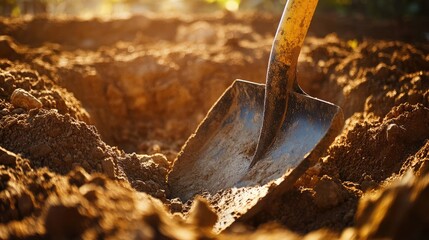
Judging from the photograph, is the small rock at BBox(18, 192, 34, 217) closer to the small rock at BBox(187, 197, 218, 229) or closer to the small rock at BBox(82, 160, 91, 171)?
the small rock at BBox(82, 160, 91, 171)

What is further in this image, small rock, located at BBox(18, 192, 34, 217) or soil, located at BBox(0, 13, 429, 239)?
small rock, located at BBox(18, 192, 34, 217)

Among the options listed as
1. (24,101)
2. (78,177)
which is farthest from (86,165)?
(24,101)

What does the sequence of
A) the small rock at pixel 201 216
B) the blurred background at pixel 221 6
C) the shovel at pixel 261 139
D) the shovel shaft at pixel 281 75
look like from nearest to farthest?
the small rock at pixel 201 216 < the shovel at pixel 261 139 < the shovel shaft at pixel 281 75 < the blurred background at pixel 221 6

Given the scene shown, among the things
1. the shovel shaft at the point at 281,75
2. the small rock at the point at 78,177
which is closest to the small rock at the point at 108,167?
the small rock at the point at 78,177

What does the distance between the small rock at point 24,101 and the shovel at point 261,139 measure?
1.07 metres

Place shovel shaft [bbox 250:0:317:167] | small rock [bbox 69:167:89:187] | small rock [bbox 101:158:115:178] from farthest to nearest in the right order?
shovel shaft [bbox 250:0:317:167] < small rock [bbox 101:158:115:178] < small rock [bbox 69:167:89:187]

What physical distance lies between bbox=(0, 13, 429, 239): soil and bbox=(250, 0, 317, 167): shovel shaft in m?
0.37

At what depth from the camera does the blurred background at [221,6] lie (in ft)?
29.7

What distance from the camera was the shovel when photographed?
9.34ft

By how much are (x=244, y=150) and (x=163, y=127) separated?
6.06 feet

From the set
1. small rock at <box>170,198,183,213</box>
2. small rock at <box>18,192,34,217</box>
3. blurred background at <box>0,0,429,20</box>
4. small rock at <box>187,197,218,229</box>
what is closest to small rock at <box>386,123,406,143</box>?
small rock at <box>170,198,183,213</box>

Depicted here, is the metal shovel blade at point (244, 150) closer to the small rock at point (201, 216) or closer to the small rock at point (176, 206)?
the small rock at point (176, 206)

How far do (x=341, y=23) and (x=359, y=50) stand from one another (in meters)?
3.12

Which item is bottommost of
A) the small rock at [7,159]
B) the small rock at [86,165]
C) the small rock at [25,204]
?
the small rock at [25,204]
